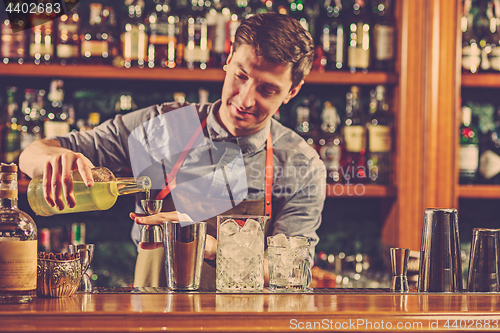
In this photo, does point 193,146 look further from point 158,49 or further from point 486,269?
point 486,269

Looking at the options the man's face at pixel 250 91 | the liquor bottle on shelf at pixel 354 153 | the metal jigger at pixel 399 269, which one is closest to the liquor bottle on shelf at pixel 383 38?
the liquor bottle on shelf at pixel 354 153

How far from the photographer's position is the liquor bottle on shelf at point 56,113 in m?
1.90

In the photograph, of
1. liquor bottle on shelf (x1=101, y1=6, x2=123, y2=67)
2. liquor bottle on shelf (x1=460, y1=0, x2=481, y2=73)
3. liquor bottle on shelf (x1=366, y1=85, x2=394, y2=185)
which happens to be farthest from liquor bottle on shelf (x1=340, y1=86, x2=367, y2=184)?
liquor bottle on shelf (x1=101, y1=6, x2=123, y2=67)

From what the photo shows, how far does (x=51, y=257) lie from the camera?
896mm

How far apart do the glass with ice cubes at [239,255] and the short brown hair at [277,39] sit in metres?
0.77

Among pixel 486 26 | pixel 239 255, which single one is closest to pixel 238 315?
pixel 239 255

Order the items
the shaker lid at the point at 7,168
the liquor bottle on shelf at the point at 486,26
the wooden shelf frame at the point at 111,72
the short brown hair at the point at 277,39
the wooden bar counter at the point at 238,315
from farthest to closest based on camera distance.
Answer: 1. the liquor bottle on shelf at the point at 486,26
2. the wooden shelf frame at the point at 111,72
3. the short brown hair at the point at 277,39
4. the shaker lid at the point at 7,168
5. the wooden bar counter at the point at 238,315

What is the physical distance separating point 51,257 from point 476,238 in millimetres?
855

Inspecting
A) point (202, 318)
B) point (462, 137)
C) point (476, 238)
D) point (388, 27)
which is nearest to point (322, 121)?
point (388, 27)

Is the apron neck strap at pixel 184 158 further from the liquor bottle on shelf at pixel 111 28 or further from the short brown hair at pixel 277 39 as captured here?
the liquor bottle on shelf at pixel 111 28

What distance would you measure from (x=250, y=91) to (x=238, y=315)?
98 centimetres

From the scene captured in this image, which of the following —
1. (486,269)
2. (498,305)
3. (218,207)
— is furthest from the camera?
(218,207)

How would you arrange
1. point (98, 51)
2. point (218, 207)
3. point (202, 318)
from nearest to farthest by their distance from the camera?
point (202, 318) → point (218, 207) → point (98, 51)

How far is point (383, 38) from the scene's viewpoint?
6.50 ft
